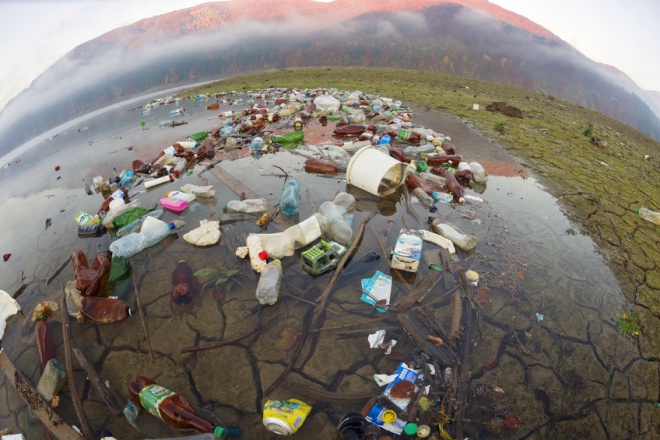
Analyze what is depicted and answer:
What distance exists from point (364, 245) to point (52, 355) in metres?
3.35

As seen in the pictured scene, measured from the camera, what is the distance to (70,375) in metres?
2.59

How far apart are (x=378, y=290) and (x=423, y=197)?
7.29 feet

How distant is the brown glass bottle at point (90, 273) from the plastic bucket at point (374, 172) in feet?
11.7

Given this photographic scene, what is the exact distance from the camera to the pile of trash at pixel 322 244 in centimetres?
217

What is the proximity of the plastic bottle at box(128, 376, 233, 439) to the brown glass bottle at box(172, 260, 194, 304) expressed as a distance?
987 mm

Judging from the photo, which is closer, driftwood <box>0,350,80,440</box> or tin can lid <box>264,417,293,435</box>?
tin can lid <box>264,417,293,435</box>

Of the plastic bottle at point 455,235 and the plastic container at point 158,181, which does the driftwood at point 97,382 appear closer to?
the plastic container at point 158,181

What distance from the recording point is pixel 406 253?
3.37 metres

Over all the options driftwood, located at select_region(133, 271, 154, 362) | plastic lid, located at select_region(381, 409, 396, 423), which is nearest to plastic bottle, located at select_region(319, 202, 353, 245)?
plastic lid, located at select_region(381, 409, 396, 423)

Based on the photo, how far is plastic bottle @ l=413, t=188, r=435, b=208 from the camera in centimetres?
468

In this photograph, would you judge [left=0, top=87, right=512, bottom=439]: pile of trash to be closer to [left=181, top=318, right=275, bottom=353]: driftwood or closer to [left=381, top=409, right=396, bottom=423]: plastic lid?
[left=381, top=409, right=396, bottom=423]: plastic lid

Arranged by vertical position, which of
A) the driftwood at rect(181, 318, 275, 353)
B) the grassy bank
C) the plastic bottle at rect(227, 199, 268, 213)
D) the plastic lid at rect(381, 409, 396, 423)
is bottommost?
the grassy bank

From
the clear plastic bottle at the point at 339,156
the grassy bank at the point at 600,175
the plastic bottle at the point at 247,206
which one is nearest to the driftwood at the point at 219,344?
the plastic bottle at the point at 247,206

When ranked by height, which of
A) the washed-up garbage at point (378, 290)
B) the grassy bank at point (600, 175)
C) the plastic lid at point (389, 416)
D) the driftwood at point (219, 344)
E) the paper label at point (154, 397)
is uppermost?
the paper label at point (154, 397)
